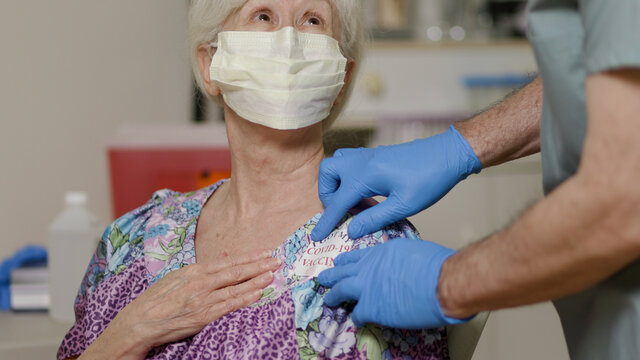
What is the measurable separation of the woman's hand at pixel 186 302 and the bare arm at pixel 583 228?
377mm

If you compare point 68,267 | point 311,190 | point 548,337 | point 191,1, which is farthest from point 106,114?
point 548,337

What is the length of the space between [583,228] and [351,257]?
15.5 inches

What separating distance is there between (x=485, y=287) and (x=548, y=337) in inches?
31.9

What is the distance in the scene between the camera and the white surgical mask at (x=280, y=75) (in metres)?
1.13

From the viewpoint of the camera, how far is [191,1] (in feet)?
4.29

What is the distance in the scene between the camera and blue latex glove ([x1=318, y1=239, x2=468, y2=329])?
2.95ft

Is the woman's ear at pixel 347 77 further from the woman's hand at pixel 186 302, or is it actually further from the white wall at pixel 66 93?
the white wall at pixel 66 93

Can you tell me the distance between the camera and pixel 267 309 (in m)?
1.05

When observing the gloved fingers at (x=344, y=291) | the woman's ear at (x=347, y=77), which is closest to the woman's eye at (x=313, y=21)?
the woman's ear at (x=347, y=77)

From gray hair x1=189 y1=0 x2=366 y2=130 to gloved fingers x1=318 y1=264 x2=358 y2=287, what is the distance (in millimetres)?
399

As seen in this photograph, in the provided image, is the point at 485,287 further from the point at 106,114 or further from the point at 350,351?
the point at 106,114

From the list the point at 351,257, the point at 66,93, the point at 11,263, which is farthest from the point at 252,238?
the point at 66,93

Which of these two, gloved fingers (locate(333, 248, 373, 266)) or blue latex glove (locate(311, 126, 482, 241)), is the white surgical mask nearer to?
blue latex glove (locate(311, 126, 482, 241))

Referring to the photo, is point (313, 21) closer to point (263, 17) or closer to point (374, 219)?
point (263, 17)
